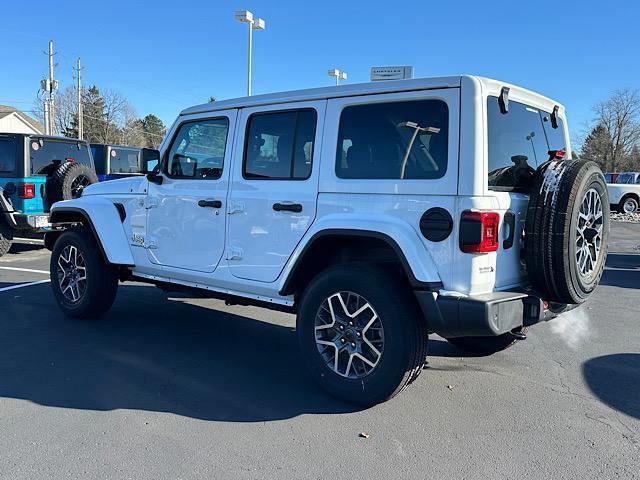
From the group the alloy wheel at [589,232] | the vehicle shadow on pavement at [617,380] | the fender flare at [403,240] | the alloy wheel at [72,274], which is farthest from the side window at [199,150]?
the vehicle shadow on pavement at [617,380]

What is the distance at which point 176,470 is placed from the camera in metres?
2.85

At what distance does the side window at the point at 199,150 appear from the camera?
454 centimetres

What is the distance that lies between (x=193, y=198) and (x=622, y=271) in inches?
324

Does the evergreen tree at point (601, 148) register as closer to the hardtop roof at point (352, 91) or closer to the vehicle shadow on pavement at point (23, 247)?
the vehicle shadow on pavement at point (23, 247)

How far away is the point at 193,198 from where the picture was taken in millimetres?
4602

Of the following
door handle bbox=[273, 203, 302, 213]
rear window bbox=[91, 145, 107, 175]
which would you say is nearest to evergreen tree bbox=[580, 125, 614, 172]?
rear window bbox=[91, 145, 107, 175]

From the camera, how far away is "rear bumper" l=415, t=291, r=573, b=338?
10.1ft

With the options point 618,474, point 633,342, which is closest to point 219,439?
point 618,474

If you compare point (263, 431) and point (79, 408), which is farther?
point (79, 408)

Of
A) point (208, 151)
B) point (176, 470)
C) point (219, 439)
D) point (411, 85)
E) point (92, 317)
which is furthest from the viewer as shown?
point (92, 317)

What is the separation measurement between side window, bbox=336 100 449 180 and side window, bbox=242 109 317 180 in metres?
0.31

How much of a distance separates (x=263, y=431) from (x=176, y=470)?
62 cm

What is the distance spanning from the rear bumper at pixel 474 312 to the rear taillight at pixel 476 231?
297mm

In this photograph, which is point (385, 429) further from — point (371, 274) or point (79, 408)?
point (79, 408)
